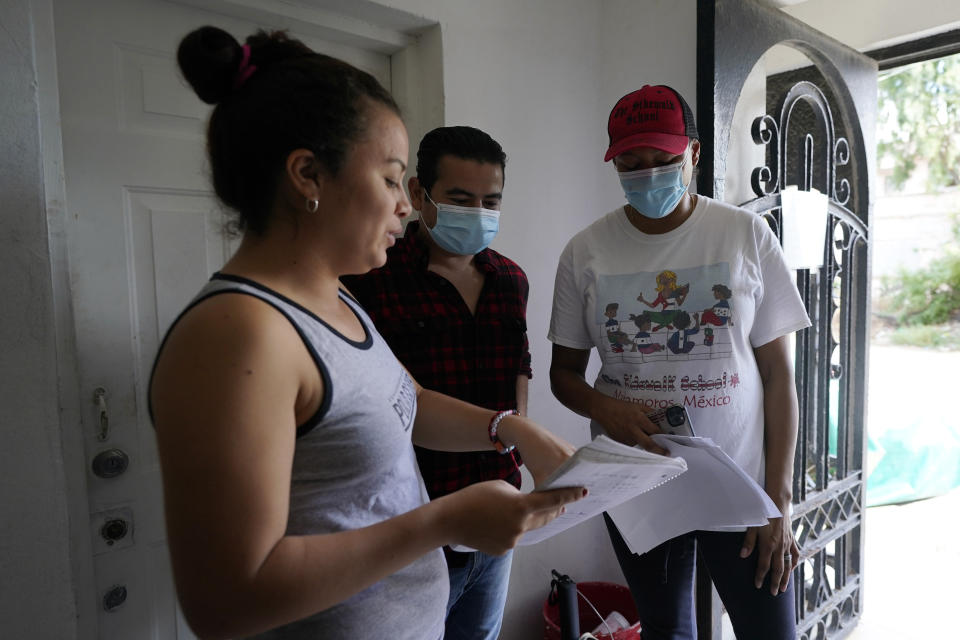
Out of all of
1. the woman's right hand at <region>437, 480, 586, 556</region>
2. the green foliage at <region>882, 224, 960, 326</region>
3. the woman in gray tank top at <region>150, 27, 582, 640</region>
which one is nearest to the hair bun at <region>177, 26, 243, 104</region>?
the woman in gray tank top at <region>150, 27, 582, 640</region>

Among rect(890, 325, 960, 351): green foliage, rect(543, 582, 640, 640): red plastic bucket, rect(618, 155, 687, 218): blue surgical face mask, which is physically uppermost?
rect(618, 155, 687, 218): blue surgical face mask

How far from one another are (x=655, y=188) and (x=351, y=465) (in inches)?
35.2

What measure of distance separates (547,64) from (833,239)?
3.95 feet

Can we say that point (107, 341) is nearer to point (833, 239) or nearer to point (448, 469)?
point (448, 469)

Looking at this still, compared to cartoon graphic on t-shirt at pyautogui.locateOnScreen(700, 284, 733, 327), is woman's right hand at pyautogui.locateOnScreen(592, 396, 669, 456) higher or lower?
lower

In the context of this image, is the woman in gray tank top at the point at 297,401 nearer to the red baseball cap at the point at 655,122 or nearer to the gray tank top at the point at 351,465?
the gray tank top at the point at 351,465

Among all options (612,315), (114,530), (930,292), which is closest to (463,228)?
(612,315)

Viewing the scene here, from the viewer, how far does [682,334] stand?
1224 mm

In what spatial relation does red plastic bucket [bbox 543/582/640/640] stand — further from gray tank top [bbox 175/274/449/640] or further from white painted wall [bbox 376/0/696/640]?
gray tank top [bbox 175/274/449/640]

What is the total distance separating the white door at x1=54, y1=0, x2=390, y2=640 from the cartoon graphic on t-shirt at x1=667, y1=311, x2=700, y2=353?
1.01m

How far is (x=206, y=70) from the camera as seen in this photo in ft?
2.08

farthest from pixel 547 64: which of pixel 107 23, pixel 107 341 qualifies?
pixel 107 341

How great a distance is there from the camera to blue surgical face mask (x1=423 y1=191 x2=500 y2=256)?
1255 mm

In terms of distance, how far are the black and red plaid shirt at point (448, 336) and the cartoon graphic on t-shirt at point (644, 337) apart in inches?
10.7
